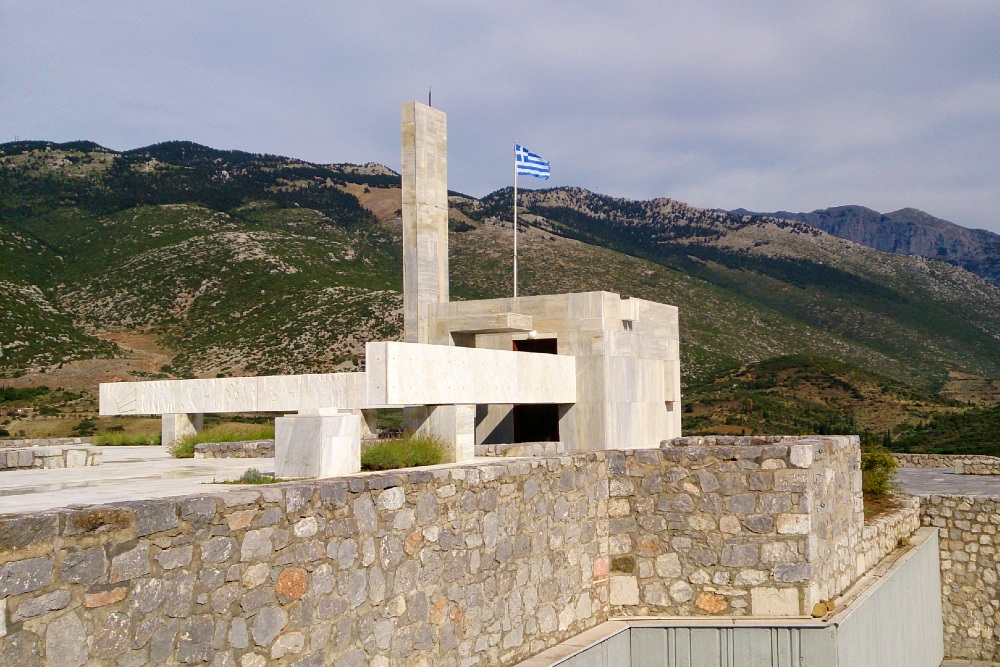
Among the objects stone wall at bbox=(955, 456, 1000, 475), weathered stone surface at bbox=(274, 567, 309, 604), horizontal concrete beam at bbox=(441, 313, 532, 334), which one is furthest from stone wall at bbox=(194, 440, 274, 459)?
stone wall at bbox=(955, 456, 1000, 475)

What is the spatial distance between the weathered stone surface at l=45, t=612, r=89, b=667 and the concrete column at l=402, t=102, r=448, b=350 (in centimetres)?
1566

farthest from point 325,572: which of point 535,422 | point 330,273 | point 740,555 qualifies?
point 330,273

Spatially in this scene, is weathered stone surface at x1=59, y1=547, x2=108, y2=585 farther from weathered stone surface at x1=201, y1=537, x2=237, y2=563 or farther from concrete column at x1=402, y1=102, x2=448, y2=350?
concrete column at x1=402, y1=102, x2=448, y2=350

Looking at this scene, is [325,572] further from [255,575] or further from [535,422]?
[535,422]

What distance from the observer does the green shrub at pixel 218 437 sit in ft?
53.2

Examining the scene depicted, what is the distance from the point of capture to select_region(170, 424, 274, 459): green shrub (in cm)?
1622

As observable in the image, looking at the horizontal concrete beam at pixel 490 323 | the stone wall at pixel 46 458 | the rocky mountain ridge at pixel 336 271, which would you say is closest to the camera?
the stone wall at pixel 46 458

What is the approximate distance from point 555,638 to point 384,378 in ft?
15.3

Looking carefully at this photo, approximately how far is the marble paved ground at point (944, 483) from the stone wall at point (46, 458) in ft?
50.7

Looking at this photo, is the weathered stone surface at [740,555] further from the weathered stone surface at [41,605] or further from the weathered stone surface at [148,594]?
the weathered stone surface at [41,605]

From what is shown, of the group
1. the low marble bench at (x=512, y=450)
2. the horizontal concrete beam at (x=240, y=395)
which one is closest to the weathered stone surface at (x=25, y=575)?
the low marble bench at (x=512, y=450)

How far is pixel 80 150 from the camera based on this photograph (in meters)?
118

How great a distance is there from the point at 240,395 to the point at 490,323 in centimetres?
524

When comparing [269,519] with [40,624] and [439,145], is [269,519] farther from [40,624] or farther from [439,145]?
[439,145]
